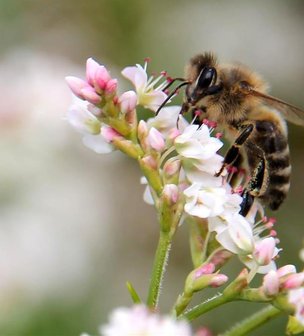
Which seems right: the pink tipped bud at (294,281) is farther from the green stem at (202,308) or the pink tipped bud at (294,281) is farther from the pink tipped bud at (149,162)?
the pink tipped bud at (149,162)

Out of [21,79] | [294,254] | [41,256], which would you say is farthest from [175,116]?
[294,254]

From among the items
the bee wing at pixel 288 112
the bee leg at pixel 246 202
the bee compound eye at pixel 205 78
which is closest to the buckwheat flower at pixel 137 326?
the bee leg at pixel 246 202

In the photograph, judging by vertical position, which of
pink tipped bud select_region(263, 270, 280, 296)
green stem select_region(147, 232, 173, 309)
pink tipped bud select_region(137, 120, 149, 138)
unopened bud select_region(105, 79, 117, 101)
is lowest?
pink tipped bud select_region(263, 270, 280, 296)

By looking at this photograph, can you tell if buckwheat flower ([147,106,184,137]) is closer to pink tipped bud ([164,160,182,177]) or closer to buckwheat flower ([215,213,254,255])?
pink tipped bud ([164,160,182,177])

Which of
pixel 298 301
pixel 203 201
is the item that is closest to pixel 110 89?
pixel 203 201

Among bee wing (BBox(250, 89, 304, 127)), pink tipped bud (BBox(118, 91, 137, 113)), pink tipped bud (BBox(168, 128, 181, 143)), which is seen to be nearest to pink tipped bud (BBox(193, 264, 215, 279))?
pink tipped bud (BBox(168, 128, 181, 143))

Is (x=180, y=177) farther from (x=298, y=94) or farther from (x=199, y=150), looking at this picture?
(x=298, y=94)

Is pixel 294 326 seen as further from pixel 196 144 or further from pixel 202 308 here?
pixel 196 144
